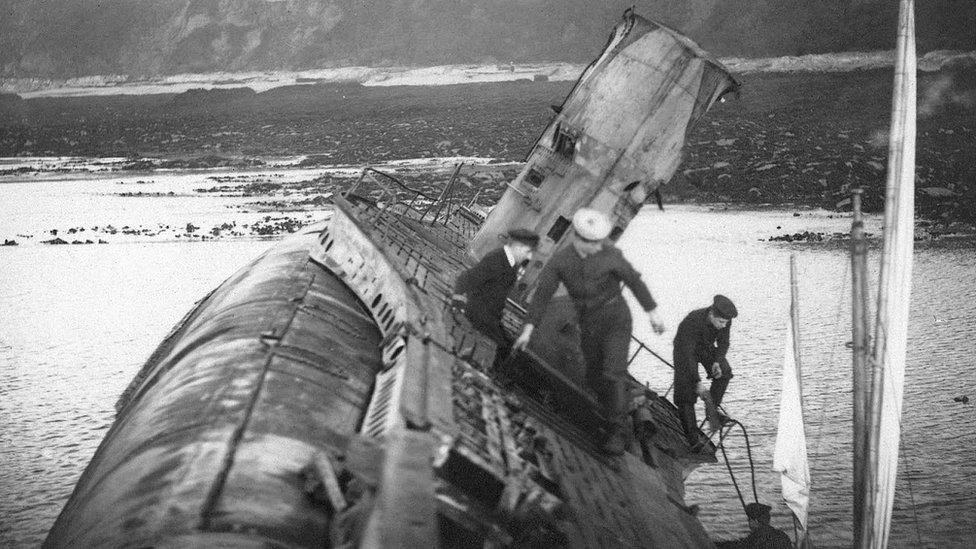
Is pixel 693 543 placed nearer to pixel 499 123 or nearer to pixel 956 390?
pixel 956 390

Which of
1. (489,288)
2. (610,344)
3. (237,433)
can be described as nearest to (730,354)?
(489,288)

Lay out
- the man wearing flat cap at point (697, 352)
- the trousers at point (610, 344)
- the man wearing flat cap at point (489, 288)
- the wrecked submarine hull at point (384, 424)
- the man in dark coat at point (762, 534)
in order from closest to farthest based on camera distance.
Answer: the wrecked submarine hull at point (384, 424) → the trousers at point (610, 344) → the man wearing flat cap at point (489, 288) → the man in dark coat at point (762, 534) → the man wearing flat cap at point (697, 352)

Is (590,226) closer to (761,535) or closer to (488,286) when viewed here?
(488,286)

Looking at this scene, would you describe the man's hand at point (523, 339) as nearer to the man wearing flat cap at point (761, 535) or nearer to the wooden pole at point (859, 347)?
the wooden pole at point (859, 347)

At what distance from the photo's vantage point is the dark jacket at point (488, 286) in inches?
352

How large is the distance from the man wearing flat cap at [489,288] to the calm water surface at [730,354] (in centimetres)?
436

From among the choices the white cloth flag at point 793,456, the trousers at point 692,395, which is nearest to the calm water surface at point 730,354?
the white cloth flag at point 793,456

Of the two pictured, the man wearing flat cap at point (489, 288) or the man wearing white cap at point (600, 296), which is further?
the man wearing flat cap at point (489, 288)

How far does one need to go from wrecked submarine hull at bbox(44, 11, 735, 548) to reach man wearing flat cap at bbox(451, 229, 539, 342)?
196 mm

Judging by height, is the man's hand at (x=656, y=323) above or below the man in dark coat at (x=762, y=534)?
above

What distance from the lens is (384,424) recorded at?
20.0ft

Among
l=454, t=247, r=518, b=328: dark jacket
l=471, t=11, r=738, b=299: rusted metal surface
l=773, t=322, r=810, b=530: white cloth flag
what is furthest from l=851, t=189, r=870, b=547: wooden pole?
l=471, t=11, r=738, b=299: rusted metal surface

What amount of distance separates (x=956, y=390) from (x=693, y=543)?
929 centimetres

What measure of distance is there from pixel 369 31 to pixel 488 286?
87728 millimetres
